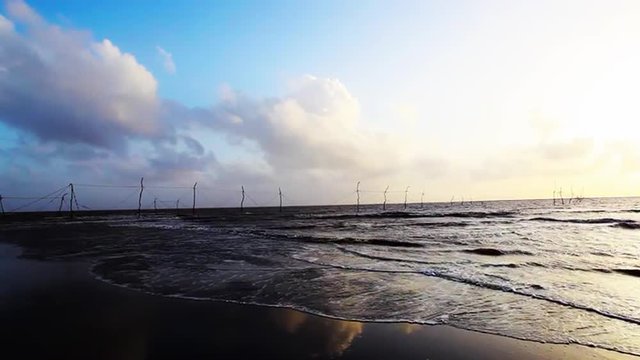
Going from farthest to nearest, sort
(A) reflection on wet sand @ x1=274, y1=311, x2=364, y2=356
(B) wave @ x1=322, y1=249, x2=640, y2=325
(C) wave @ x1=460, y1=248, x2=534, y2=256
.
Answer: (C) wave @ x1=460, y1=248, x2=534, y2=256
(B) wave @ x1=322, y1=249, x2=640, y2=325
(A) reflection on wet sand @ x1=274, y1=311, x2=364, y2=356

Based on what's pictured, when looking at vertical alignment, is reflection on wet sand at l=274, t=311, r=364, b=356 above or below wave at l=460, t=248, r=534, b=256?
below

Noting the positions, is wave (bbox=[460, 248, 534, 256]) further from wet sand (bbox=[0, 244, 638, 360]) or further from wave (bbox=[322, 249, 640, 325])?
wet sand (bbox=[0, 244, 638, 360])

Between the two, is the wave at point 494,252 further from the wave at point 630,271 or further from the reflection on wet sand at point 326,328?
the reflection on wet sand at point 326,328

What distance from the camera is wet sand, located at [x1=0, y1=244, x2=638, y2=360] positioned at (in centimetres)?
597

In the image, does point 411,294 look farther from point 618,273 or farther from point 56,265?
point 56,265

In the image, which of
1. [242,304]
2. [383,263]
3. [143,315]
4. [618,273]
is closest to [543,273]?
[618,273]

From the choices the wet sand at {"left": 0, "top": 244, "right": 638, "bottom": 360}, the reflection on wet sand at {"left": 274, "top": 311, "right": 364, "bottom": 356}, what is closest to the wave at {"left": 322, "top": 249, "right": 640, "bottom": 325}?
the wet sand at {"left": 0, "top": 244, "right": 638, "bottom": 360}

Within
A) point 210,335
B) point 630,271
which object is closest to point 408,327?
point 210,335

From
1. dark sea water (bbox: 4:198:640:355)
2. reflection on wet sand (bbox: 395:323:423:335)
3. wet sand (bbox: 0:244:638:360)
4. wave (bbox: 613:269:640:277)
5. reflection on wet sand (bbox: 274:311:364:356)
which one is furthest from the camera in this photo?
wave (bbox: 613:269:640:277)

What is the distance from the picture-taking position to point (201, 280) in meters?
12.4

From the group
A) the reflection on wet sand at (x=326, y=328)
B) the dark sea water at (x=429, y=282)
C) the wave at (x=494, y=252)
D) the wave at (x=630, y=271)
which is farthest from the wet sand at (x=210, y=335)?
the wave at (x=494, y=252)

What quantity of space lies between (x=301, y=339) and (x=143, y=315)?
11.3ft

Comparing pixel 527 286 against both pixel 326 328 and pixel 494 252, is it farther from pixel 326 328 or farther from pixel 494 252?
pixel 494 252

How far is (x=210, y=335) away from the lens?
676 centimetres
